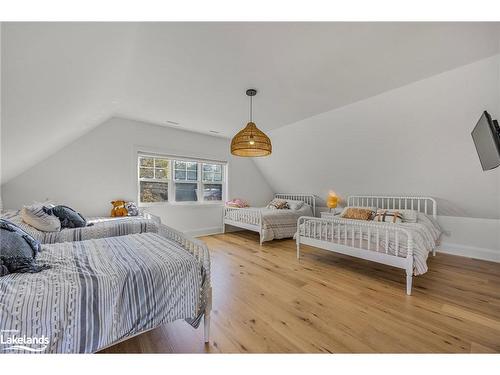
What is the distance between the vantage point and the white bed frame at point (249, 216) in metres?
4.16

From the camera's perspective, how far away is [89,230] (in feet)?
8.13

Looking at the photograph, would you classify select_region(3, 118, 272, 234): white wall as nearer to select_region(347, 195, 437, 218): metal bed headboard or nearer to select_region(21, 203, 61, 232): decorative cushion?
select_region(21, 203, 61, 232): decorative cushion

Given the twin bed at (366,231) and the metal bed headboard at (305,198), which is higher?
the metal bed headboard at (305,198)

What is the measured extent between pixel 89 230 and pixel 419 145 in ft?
14.5

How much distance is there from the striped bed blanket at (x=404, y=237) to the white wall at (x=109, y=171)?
2532 mm

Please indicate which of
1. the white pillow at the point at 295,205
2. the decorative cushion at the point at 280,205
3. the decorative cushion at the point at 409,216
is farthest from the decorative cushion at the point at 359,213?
the decorative cushion at the point at 280,205

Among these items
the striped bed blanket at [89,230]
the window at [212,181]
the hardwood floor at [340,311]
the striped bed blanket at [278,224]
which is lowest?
the hardwood floor at [340,311]

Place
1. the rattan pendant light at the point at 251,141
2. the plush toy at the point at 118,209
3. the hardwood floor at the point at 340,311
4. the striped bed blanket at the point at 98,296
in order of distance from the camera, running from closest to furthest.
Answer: the striped bed blanket at the point at 98,296, the hardwood floor at the point at 340,311, the rattan pendant light at the point at 251,141, the plush toy at the point at 118,209

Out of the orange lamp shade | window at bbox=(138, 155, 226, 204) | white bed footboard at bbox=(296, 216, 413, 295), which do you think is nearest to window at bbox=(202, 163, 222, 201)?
window at bbox=(138, 155, 226, 204)

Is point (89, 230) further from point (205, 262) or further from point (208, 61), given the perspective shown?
point (208, 61)

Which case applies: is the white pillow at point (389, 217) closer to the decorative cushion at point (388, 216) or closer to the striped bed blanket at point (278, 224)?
the decorative cushion at point (388, 216)

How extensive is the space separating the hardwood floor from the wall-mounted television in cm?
132
